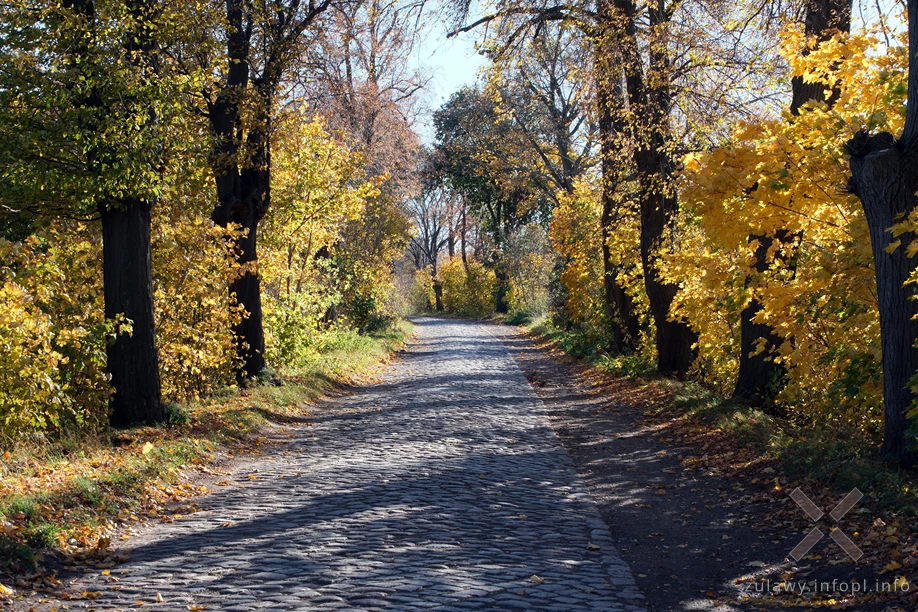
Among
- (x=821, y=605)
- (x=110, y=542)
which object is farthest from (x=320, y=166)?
(x=821, y=605)

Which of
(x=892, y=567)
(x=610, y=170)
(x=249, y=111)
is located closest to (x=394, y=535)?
(x=892, y=567)

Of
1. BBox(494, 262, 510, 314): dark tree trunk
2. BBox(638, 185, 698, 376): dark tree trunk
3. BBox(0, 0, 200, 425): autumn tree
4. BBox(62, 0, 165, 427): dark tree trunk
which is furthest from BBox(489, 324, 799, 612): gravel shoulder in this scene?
BBox(494, 262, 510, 314): dark tree trunk

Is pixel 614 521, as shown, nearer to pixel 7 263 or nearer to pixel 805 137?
pixel 805 137

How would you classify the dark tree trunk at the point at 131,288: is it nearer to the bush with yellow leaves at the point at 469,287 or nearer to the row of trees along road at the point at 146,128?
the row of trees along road at the point at 146,128

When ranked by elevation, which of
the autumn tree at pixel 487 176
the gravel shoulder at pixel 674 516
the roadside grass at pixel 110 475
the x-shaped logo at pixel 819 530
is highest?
the autumn tree at pixel 487 176

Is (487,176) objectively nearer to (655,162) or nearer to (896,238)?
(655,162)

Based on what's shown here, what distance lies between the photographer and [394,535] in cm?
706

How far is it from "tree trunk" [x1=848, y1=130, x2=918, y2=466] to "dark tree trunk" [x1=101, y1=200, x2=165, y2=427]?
8.57 meters

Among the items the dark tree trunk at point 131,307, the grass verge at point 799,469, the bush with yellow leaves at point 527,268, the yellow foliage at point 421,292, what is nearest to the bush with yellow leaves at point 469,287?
the bush with yellow leaves at point 527,268

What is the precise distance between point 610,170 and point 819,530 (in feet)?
Result: 42.1

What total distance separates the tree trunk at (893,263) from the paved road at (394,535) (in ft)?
9.83

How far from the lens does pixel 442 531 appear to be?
23.6 ft

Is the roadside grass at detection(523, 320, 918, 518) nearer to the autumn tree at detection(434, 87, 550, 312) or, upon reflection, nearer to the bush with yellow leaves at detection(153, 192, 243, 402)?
the bush with yellow leaves at detection(153, 192, 243, 402)

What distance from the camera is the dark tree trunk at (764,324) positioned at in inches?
437
